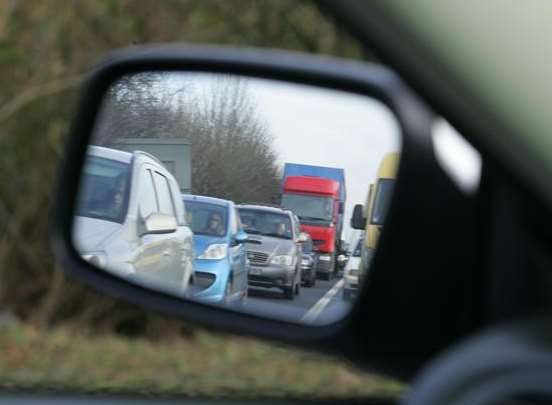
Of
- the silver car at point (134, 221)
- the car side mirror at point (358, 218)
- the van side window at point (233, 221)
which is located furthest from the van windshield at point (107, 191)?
the car side mirror at point (358, 218)

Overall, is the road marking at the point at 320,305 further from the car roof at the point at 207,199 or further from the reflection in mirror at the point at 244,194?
the car roof at the point at 207,199

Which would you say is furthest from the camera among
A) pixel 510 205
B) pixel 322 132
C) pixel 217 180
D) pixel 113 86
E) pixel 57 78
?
pixel 57 78

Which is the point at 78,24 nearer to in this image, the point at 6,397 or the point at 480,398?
the point at 6,397

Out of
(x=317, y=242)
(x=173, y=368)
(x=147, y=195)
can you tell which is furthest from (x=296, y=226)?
(x=173, y=368)

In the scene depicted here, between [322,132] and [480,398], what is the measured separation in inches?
23.7

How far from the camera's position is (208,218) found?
1.61m

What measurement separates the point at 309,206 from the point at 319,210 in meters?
0.05

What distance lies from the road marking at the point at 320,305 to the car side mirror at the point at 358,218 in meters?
0.08

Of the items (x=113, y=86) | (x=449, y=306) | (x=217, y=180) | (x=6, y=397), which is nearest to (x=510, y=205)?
(x=449, y=306)

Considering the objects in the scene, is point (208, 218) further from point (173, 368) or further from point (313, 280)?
point (173, 368)

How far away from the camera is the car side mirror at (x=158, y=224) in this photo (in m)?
1.73

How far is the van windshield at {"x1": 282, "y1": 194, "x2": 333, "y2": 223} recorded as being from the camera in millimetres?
1397

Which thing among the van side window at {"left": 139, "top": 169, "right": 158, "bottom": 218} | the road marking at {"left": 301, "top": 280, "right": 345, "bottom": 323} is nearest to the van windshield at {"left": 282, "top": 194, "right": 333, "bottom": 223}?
the road marking at {"left": 301, "top": 280, "right": 345, "bottom": 323}

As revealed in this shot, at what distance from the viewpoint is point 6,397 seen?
410 centimetres
